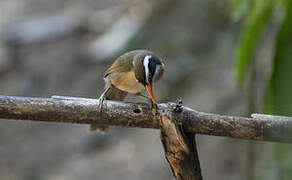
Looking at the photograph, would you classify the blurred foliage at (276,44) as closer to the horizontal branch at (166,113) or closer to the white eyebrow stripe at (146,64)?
the horizontal branch at (166,113)

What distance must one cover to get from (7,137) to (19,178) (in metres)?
1.28

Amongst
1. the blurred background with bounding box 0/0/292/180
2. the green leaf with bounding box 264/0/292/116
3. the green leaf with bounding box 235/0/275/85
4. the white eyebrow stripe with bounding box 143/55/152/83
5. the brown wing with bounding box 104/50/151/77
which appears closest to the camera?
the green leaf with bounding box 264/0/292/116

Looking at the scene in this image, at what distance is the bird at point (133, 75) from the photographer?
3.25 meters

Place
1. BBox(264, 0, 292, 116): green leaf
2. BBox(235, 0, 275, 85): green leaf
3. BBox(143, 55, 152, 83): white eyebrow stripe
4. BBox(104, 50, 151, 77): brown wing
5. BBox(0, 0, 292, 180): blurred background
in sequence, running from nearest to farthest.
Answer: BBox(264, 0, 292, 116): green leaf < BBox(235, 0, 275, 85): green leaf < BBox(143, 55, 152, 83): white eyebrow stripe < BBox(104, 50, 151, 77): brown wing < BBox(0, 0, 292, 180): blurred background

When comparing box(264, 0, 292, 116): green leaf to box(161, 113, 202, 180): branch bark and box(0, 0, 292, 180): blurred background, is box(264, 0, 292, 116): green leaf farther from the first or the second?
box(0, 0, 292, 180): blurred background

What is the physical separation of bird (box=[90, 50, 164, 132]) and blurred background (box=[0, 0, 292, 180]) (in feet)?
3.51

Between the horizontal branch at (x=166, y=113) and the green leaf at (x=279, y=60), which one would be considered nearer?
the horizontal branch at (x=166, y=113)

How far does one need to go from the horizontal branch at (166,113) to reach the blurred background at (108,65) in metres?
1.64

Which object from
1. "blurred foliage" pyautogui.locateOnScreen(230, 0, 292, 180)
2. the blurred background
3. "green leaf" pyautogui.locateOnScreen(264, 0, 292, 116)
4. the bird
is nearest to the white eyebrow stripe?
the bird

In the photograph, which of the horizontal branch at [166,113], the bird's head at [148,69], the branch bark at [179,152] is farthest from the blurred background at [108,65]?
the branch bark at [179,152]

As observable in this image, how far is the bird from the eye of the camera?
10.7 feet

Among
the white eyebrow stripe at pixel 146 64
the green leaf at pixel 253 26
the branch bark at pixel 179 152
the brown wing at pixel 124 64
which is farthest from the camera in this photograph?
the brown wing at pixel 124 64

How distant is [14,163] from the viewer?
24.5 feet

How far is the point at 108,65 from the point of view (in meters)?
8.38
